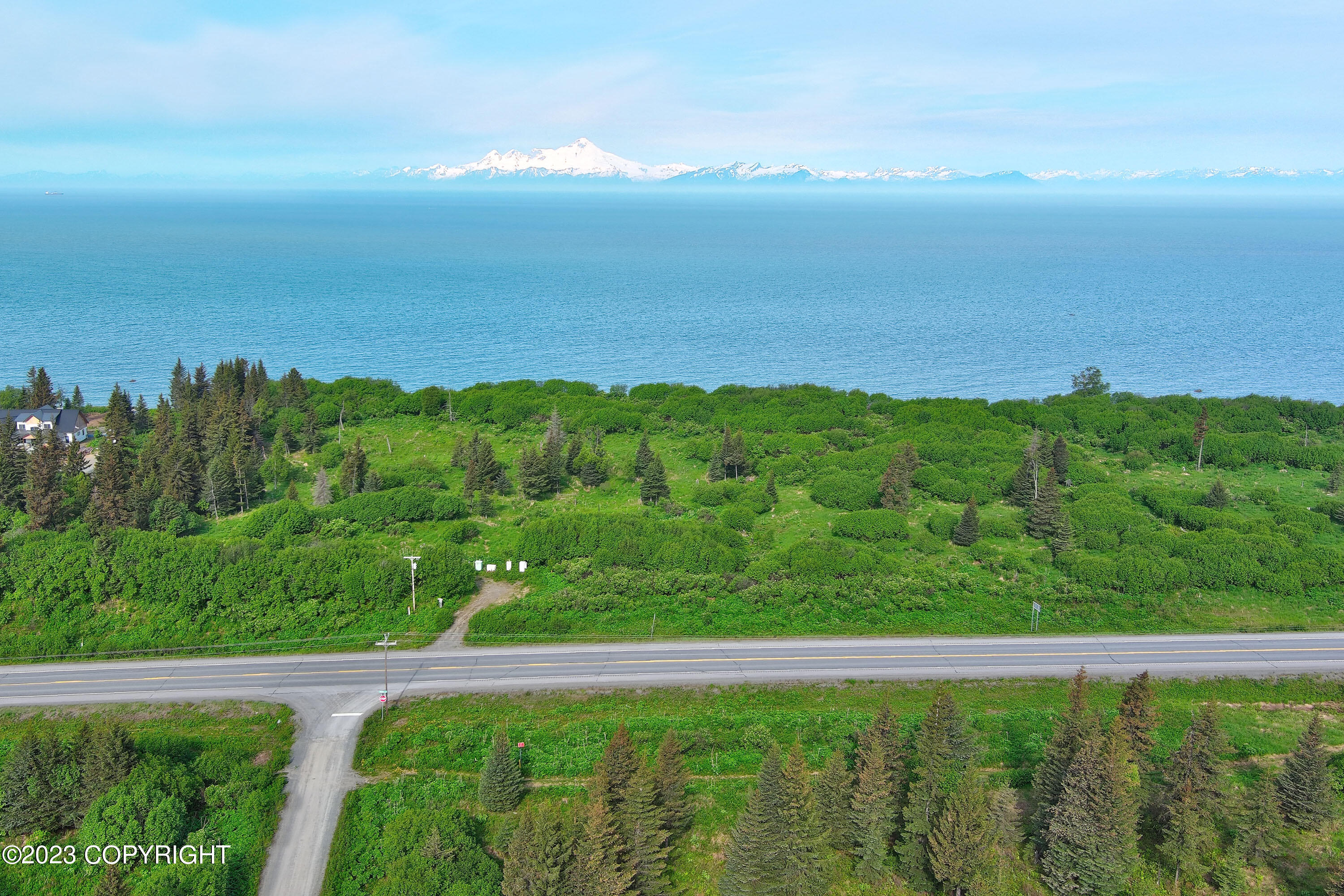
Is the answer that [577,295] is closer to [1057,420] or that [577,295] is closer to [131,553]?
[1057,420]

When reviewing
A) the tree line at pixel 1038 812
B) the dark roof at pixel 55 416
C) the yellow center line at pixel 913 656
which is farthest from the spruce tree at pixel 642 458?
the dark roof at pixel 55 416

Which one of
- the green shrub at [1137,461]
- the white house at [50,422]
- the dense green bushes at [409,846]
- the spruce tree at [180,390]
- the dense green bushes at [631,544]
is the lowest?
the dense green bushes at [409,846]

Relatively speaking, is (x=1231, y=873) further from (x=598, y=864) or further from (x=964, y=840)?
(x=598, y=864)

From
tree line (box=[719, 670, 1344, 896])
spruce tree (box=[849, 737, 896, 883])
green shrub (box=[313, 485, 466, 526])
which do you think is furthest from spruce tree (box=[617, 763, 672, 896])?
green shrub (box=[313, 485, 466, 526])

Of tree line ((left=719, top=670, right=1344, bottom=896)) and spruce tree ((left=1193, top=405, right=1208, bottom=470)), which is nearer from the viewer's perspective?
tree line ((left=719, top=670, right=1344, bottom=896))

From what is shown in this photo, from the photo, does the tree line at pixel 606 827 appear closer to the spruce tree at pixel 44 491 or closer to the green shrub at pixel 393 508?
the green shrub at pixel 393 508

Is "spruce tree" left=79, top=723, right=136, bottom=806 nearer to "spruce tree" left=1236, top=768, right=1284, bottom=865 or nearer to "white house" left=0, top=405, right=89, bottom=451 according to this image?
"spruce tree" left=1236, top=768, right=1284, bottom=865
